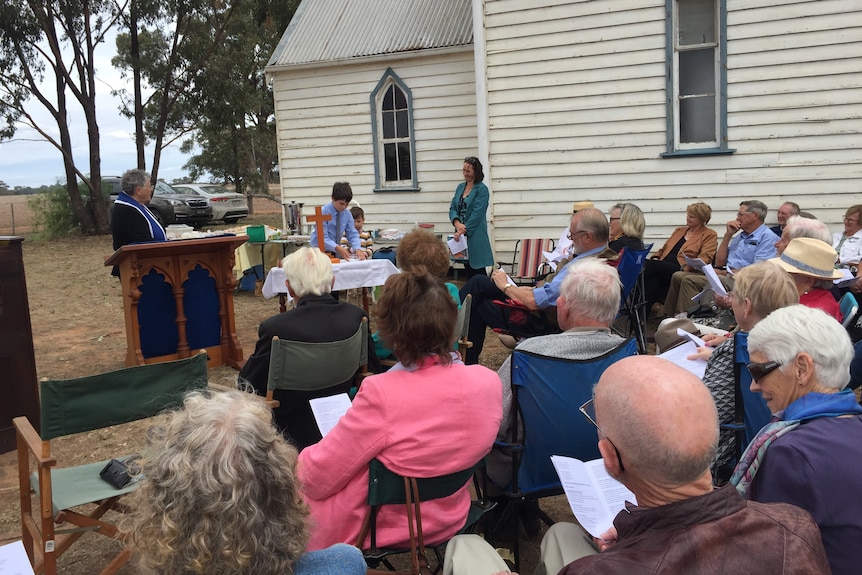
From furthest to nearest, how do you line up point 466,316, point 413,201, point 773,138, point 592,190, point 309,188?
point 309,188
point 413,201
point 592,190
point 773,138
point 466,316

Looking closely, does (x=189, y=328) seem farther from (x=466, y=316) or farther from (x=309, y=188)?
(x=309, y=188)

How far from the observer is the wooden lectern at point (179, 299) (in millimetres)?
5520

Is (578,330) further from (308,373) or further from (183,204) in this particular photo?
(183,204)

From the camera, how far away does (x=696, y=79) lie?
801cm

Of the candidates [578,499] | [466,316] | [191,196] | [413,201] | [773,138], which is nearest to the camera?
[578,499]

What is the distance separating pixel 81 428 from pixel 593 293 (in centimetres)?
210

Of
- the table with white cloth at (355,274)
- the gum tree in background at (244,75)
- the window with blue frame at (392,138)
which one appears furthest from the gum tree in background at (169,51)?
the table with white cloth at (355,274)

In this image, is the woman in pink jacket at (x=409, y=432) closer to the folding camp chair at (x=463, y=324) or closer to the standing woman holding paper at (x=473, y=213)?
the folding camp chair at (x=463, y=324)

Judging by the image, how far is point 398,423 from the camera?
2.13 metres

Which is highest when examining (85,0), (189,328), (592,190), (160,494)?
(85,0)

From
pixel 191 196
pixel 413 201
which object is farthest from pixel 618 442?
pixel 191 196

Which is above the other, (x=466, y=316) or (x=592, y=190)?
(x=592, y=190)

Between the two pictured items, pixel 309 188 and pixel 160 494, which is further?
pixel 309 188

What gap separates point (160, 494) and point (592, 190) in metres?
7.81
